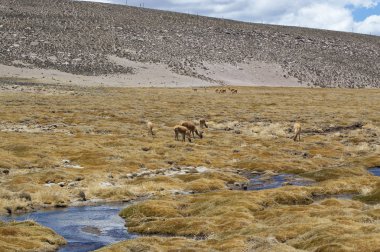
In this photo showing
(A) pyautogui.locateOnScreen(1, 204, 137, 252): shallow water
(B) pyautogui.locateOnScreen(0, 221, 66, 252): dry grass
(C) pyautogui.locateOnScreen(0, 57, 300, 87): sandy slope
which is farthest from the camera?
(C) pyautogui.locateOnScreen(0, 57, 300, 87): sandy slope

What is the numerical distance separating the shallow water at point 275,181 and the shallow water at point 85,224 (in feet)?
30.5

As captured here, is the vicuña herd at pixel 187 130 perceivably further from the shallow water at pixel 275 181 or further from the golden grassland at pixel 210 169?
the shallow water at pixel 275 181

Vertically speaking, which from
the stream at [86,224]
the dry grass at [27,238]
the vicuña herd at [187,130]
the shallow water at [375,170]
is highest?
the vicuña herd at [187,130]

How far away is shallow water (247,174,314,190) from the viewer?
34.1m

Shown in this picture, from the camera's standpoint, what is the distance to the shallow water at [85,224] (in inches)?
859

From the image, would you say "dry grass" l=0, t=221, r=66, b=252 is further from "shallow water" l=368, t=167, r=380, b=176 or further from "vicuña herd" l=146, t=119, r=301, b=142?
"vicuña herd" l=146, t=119, r=301, b=142

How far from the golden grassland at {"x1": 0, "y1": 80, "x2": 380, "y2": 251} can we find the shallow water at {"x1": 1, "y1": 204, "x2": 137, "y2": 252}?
883 millimetres

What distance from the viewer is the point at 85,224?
24.7 meters

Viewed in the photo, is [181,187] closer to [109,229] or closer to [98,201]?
[98,201]

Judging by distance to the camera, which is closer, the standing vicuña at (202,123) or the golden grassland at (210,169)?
→ the golden grassland at (210,169)

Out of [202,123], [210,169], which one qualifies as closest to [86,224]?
[210,169]

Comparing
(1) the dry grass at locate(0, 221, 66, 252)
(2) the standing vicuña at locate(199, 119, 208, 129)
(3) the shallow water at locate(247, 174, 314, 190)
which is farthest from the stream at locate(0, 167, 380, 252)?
(2) the standing vicuña at locate(199, 119, 208, 129)

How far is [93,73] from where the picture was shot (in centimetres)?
16075

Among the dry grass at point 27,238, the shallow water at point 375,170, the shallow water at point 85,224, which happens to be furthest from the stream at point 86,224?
the shallow water at point 375,170
